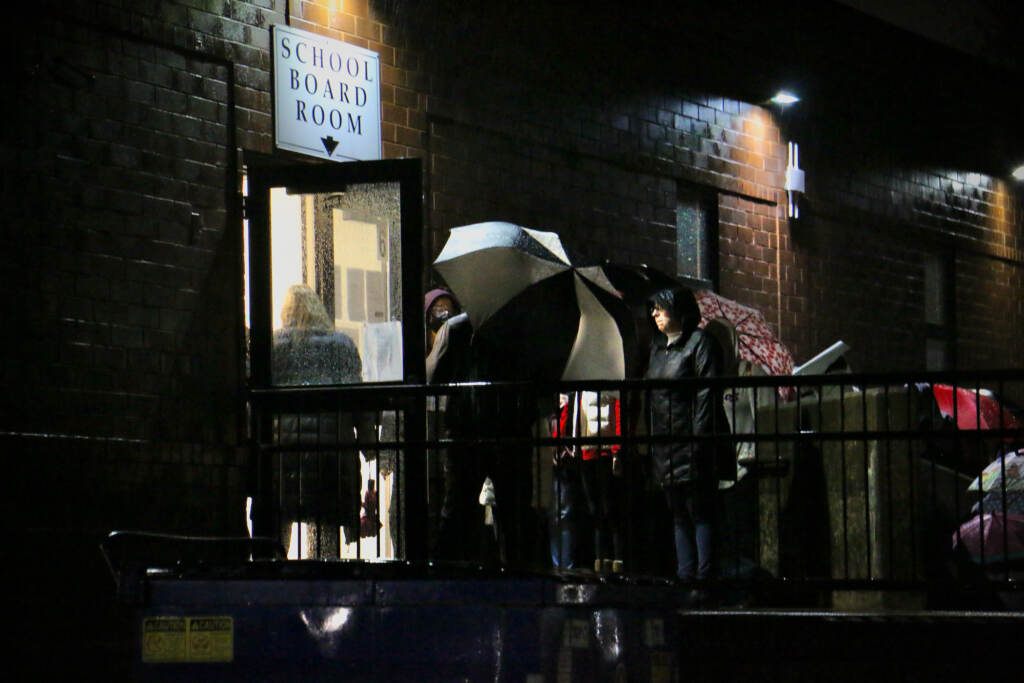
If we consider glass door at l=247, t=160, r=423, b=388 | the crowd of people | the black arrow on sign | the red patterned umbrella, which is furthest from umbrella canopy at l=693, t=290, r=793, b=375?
glass door at l=247, t=160, r=423, b=388

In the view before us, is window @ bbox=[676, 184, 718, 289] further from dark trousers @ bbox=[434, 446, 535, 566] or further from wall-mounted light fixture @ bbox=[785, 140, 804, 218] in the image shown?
dark trousers @ bbox=[434, 446, 535, 566]

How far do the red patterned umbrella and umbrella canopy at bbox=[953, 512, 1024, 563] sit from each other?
3.40 m

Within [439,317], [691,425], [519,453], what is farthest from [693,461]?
[439,317]

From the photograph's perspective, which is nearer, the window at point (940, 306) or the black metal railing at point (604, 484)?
the black metal railing at point (604, 484)

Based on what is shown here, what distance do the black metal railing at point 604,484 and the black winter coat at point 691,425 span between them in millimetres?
70

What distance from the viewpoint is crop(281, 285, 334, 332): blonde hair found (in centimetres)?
1165

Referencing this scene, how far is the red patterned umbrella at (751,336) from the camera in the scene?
1420 cm

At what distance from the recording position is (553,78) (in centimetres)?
1592

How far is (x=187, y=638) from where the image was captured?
198 inches

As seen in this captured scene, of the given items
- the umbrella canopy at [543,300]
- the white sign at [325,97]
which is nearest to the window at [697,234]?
the white sign at [325,97]

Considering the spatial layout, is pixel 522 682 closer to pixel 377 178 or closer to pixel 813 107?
pixel 377 178

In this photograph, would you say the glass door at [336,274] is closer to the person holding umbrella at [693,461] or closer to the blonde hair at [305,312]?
the blonde hair at [305,312]

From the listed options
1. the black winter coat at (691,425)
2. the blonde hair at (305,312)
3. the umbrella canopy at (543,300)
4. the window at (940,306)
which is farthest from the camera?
the window at (940,306)

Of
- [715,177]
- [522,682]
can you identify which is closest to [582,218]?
[715,177]
